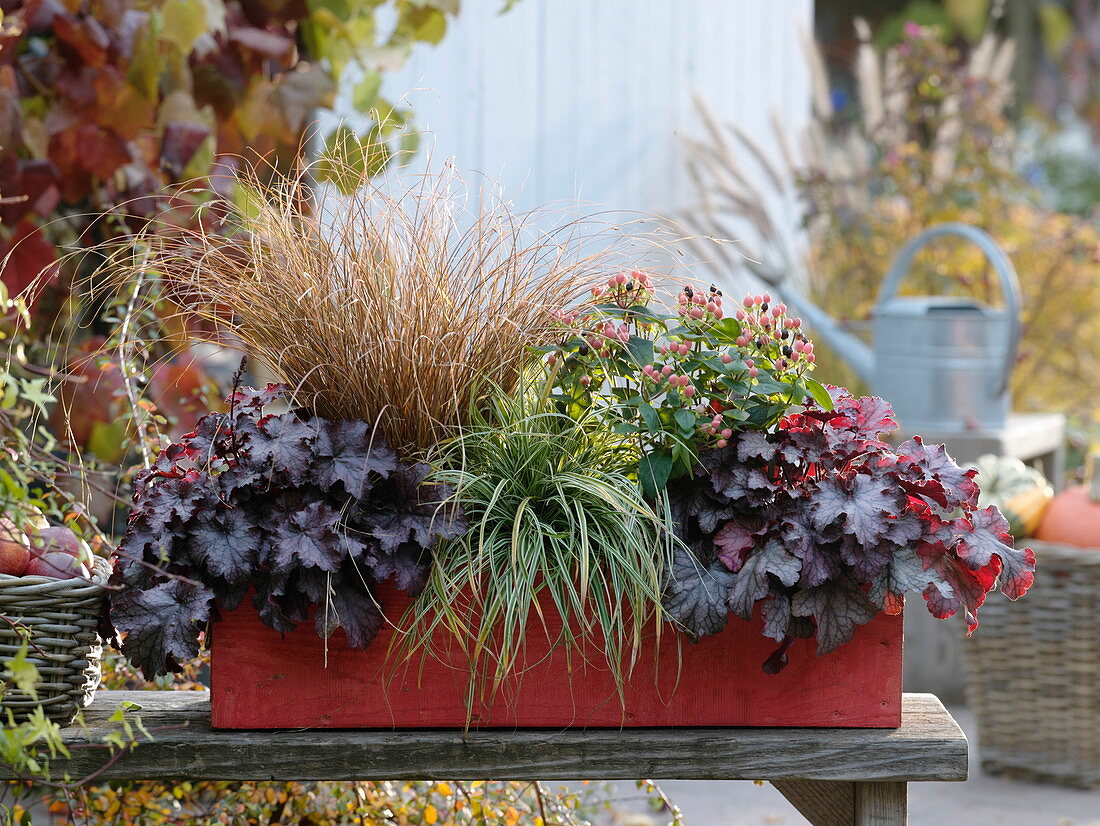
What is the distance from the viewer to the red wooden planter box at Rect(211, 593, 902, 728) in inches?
49.4

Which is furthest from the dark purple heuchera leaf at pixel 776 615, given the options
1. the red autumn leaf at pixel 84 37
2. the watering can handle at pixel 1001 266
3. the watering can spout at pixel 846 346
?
the watering can spout at pixel 846 346

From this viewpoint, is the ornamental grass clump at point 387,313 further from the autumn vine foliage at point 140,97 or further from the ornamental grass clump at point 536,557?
the autumn vine foliage at point 140,97

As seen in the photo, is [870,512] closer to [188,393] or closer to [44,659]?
[44,659]

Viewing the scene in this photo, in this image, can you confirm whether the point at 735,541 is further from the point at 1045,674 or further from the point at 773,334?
the point at 1045,674

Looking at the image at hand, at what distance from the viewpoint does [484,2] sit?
127 inches

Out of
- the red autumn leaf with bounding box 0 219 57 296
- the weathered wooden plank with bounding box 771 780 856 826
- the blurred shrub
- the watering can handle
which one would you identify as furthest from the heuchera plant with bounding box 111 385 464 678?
the blurred shrub

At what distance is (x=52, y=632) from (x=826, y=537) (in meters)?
0.81

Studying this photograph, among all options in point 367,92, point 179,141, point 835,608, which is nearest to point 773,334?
point 835,608

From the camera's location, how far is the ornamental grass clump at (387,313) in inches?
51.4

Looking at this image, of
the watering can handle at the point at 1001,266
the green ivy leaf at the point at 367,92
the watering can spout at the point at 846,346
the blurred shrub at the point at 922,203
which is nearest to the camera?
the green ivy leaf at the point at 367,92

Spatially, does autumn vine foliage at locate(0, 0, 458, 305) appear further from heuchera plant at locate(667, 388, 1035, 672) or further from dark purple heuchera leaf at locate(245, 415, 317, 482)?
heuchera plant at locate(667, 388, 1035, 672)

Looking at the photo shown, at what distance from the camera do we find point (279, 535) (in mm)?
1214

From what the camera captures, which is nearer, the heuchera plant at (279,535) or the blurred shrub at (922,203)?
the heuchera plant at (279,535)

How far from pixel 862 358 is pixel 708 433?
2446mm
